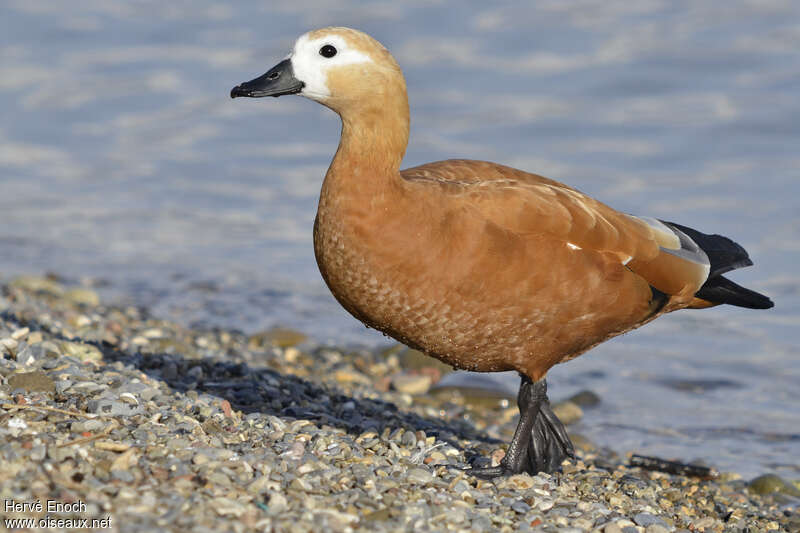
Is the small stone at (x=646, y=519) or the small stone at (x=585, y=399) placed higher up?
the small stone at (x=585, y=399)

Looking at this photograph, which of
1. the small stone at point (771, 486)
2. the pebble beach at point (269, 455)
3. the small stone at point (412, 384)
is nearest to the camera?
the pebble beach at point (269, 455)

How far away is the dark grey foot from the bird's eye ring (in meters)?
1.98

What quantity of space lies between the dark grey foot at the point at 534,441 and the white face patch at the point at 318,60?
1.89 metres

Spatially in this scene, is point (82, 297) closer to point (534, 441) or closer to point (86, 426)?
point (534, 441)

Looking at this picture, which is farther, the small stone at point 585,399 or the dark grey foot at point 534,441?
the small stone at point 585,399

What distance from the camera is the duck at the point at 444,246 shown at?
A: 517 centimetres

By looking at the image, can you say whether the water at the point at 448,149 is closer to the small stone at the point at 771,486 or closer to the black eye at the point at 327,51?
the small stone at the point at 771,486

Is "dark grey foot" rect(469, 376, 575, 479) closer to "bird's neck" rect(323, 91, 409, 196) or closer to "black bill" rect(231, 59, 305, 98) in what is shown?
"bird's neck" rect(323, 91, 409, 196)

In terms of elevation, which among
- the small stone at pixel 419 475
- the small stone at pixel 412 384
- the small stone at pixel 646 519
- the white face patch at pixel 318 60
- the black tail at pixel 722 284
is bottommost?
the small stone at pixel 419 475

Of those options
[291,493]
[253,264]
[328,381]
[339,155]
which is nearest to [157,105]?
[253,264]

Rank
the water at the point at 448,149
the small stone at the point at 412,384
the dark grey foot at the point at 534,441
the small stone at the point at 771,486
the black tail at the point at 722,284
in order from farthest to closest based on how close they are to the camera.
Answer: the water at the point at 448,149 → the small stone at the point at 412,384 → the small stone at the point at 771,486 → the black tail at the point at 722,284 → the dark grey foot at the point at 534,441

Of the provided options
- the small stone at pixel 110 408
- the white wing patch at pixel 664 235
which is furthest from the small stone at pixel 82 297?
the white wing patch at pixel 664 235

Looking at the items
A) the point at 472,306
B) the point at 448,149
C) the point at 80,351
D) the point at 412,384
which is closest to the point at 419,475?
the point at 472,306

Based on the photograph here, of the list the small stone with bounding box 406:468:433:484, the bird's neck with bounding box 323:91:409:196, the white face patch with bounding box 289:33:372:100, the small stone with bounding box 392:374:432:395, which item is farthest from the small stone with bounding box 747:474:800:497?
the white face patch with bounding box 289:33:372:100
